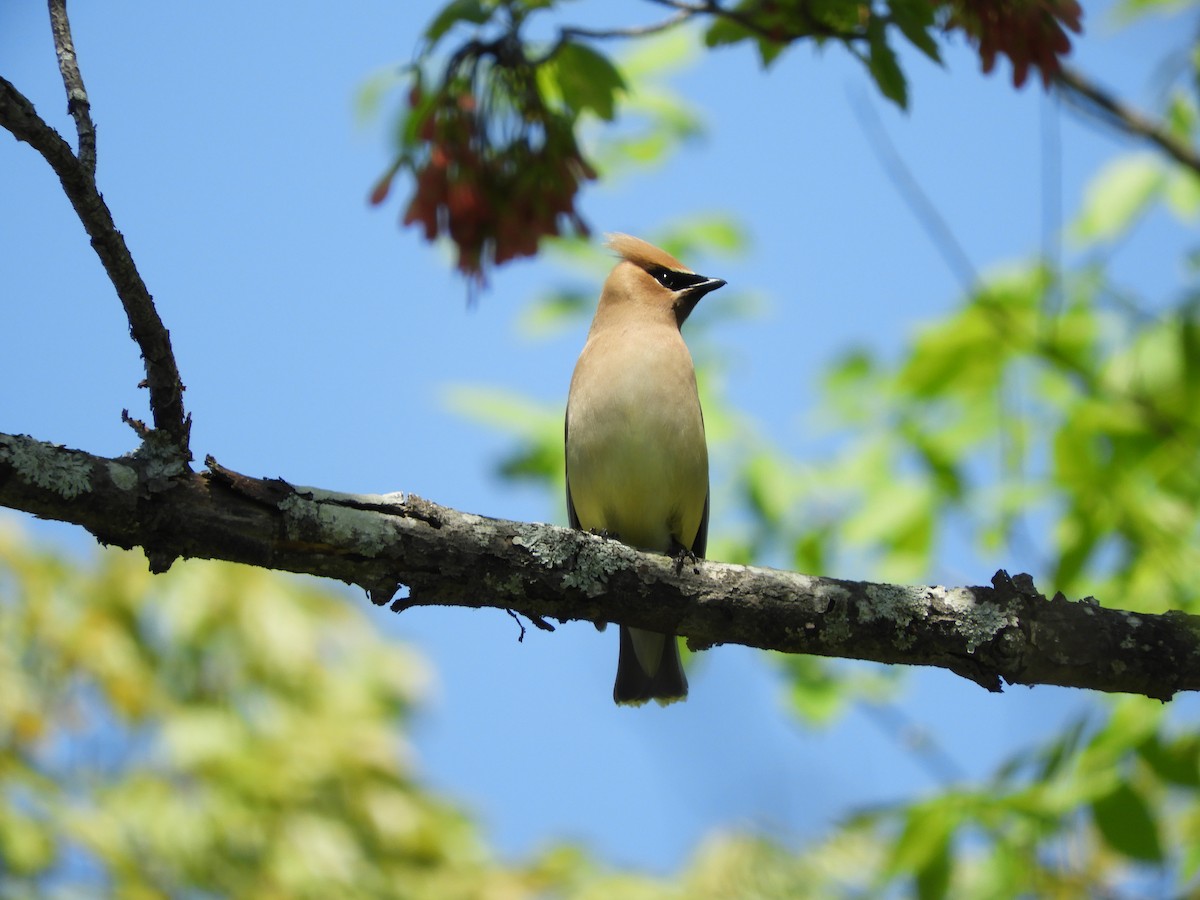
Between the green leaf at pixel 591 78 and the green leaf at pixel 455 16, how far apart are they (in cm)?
34

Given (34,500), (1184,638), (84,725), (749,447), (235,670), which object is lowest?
(34,500)

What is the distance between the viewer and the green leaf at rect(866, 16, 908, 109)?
404cm

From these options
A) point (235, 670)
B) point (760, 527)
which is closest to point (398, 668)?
point (235, 670)

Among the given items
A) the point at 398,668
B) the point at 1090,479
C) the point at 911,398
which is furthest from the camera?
the point at 398,668

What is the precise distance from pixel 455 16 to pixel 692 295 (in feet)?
7.90

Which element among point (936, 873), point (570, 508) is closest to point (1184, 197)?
point (570, 508)

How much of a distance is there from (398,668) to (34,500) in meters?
7.04

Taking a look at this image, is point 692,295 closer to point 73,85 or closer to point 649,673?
point 649,673

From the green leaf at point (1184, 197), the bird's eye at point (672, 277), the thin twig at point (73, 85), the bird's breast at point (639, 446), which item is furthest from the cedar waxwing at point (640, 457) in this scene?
the thin twig at point (73, 85)

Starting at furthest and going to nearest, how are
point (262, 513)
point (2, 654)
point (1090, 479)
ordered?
point (2, 654)
point (1090, 479)
point (262, 513)

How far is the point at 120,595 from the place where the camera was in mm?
7516

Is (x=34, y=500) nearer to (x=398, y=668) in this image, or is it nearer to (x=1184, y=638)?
(x=1184, y=638)

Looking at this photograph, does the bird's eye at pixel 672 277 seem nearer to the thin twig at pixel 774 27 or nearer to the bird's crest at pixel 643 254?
the bird's crest at pixel 643 254

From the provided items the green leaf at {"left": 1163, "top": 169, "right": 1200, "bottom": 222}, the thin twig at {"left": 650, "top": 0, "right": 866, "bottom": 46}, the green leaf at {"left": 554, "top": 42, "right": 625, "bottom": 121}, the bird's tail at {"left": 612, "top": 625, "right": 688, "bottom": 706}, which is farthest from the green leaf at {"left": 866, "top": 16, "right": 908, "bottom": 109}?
the bird's tail at {"left": 612, "top": 625, "right": 688, "bottom": 706}
